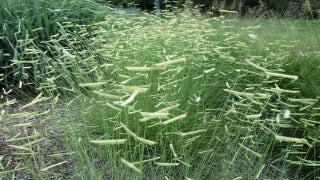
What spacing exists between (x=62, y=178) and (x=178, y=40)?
1.41 metres

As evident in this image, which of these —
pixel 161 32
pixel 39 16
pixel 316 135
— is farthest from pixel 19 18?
pixel 316 135

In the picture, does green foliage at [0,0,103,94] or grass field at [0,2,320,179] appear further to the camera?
green foliage at [0,0,103,94]

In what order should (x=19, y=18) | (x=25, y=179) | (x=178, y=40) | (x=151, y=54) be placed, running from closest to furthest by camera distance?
(x=25, y=179) < (x=151, y=54) < (x=178, y=40) < (x=19, y=18)

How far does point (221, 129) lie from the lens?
218 cm

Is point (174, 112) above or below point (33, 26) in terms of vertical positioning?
below

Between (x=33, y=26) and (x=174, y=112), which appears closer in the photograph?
(x=174, y=112)

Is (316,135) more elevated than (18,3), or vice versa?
(18,3)

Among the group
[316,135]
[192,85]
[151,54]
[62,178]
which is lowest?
[62,178]

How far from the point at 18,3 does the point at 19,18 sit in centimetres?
39

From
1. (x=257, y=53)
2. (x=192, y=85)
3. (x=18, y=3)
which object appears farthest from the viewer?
(x=18, y=3)

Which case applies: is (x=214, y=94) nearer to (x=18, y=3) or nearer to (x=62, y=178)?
(x=62, y=178)

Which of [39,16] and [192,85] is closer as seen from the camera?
[192,85]

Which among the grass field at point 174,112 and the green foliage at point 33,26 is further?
the green foliage at point 33,26

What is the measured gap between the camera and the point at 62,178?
2.02 m
